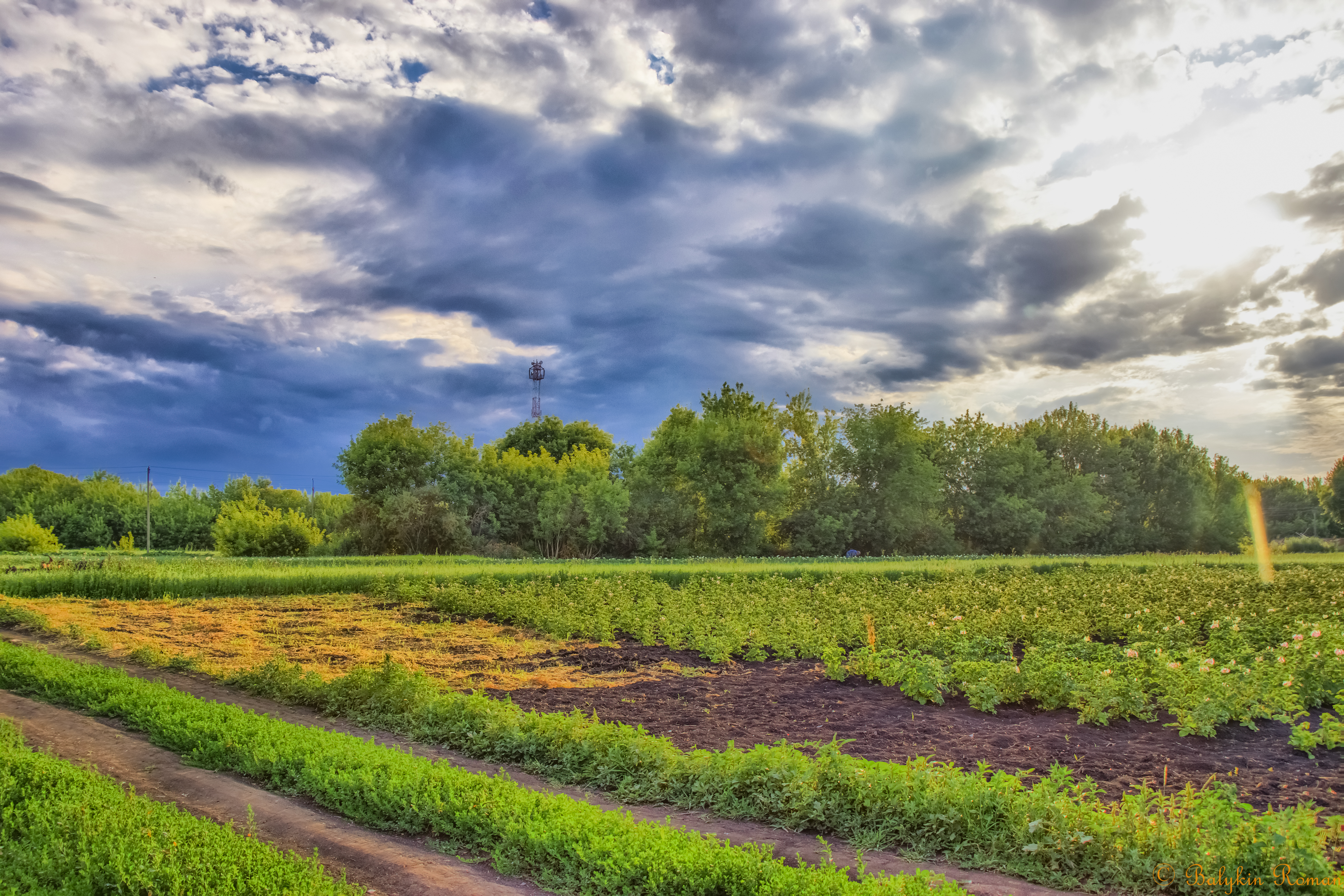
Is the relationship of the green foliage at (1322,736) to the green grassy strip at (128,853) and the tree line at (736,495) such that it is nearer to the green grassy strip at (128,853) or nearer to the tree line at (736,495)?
the green grassy strip at (128,853)

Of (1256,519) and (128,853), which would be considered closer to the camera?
(128,853)

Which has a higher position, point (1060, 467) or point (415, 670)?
point (1060, 467)

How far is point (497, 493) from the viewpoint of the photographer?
45500 millimetres

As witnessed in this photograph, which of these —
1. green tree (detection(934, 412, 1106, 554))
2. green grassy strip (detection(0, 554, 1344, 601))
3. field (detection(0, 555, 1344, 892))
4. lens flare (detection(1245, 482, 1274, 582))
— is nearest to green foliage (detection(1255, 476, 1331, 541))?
lens flare (detection(1245, 482, 1274, 582))

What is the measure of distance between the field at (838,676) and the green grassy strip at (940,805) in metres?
0.03

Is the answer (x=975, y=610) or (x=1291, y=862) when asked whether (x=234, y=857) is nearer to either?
(x=1291, y=862)

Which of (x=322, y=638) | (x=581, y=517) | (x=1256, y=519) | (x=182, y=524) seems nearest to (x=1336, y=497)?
(x=1256, y=519)

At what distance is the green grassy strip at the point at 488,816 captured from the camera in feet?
14.8

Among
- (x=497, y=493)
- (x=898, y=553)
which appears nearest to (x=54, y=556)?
(x=497, y=493)

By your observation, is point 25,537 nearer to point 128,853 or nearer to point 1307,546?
point 128,853

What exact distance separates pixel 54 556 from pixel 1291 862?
38.3 meters

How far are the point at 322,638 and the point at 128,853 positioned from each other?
970 centimetres

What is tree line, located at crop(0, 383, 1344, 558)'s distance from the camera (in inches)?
1725

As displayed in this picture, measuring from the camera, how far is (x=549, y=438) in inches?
2530
